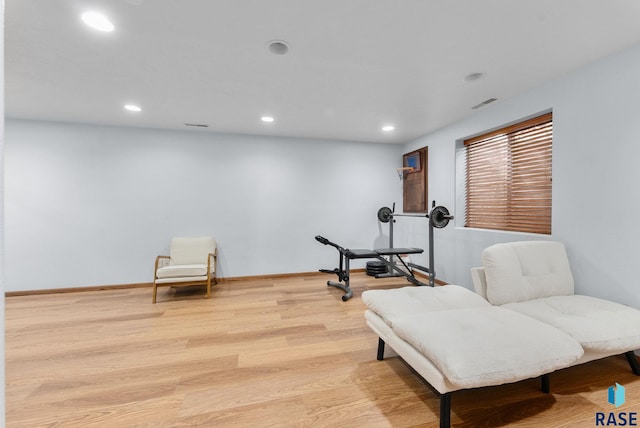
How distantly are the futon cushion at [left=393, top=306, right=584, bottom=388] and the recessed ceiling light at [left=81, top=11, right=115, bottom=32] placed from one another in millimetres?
2750

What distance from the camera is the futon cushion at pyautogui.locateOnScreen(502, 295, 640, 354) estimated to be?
154 cm

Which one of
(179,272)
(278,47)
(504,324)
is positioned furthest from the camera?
(179,272)

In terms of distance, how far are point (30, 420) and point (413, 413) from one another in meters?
2.17

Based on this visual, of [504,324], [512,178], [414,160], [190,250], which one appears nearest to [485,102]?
[512,178]

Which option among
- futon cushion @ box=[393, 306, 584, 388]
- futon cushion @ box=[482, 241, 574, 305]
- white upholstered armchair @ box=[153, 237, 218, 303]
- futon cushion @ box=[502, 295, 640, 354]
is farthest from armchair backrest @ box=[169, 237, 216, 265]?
futon cushion @ box=[502, 295, 640, 354]

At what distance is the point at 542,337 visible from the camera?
4.70 ft

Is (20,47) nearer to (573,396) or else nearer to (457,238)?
(573,396)

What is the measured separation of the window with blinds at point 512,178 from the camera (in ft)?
8.90

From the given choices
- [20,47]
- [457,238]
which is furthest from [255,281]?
[20,47]

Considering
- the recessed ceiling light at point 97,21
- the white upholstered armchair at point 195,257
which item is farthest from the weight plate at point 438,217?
the recessed ceiling light at point 97,21

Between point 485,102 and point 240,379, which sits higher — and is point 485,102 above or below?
above

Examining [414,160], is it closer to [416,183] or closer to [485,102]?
[416,183]

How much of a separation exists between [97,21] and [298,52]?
1.35 m

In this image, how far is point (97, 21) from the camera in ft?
5.73
